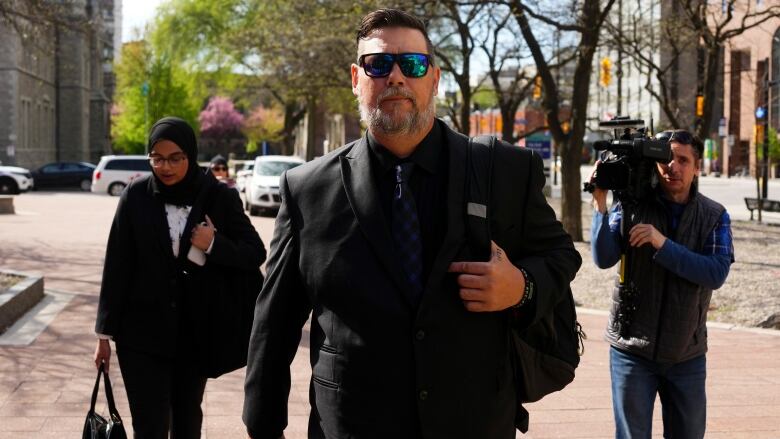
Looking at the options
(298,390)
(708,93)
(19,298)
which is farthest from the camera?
(708,93)

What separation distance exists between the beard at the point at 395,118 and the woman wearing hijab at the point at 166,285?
1954 mm

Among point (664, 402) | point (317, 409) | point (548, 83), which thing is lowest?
point (664, 402)

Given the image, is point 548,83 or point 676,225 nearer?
point 676,225

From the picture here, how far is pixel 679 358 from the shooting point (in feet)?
14.7

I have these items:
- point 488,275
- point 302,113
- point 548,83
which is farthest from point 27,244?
point 302,113

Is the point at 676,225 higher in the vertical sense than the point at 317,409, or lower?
higher

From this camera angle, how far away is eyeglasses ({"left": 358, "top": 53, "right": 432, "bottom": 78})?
2932 millimetres

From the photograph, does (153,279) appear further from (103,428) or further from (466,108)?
(466,108)

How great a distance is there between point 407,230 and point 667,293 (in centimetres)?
213

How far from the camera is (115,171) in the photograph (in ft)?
134

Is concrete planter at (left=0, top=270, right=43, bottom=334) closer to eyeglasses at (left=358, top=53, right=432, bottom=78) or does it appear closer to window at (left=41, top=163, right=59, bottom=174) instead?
eyeglasses at (left=358, top=53, right=432, bottom=78)

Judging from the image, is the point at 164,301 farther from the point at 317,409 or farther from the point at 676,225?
the point at 676,225

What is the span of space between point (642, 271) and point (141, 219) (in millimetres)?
2255

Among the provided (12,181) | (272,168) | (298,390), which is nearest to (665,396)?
(298,390)
